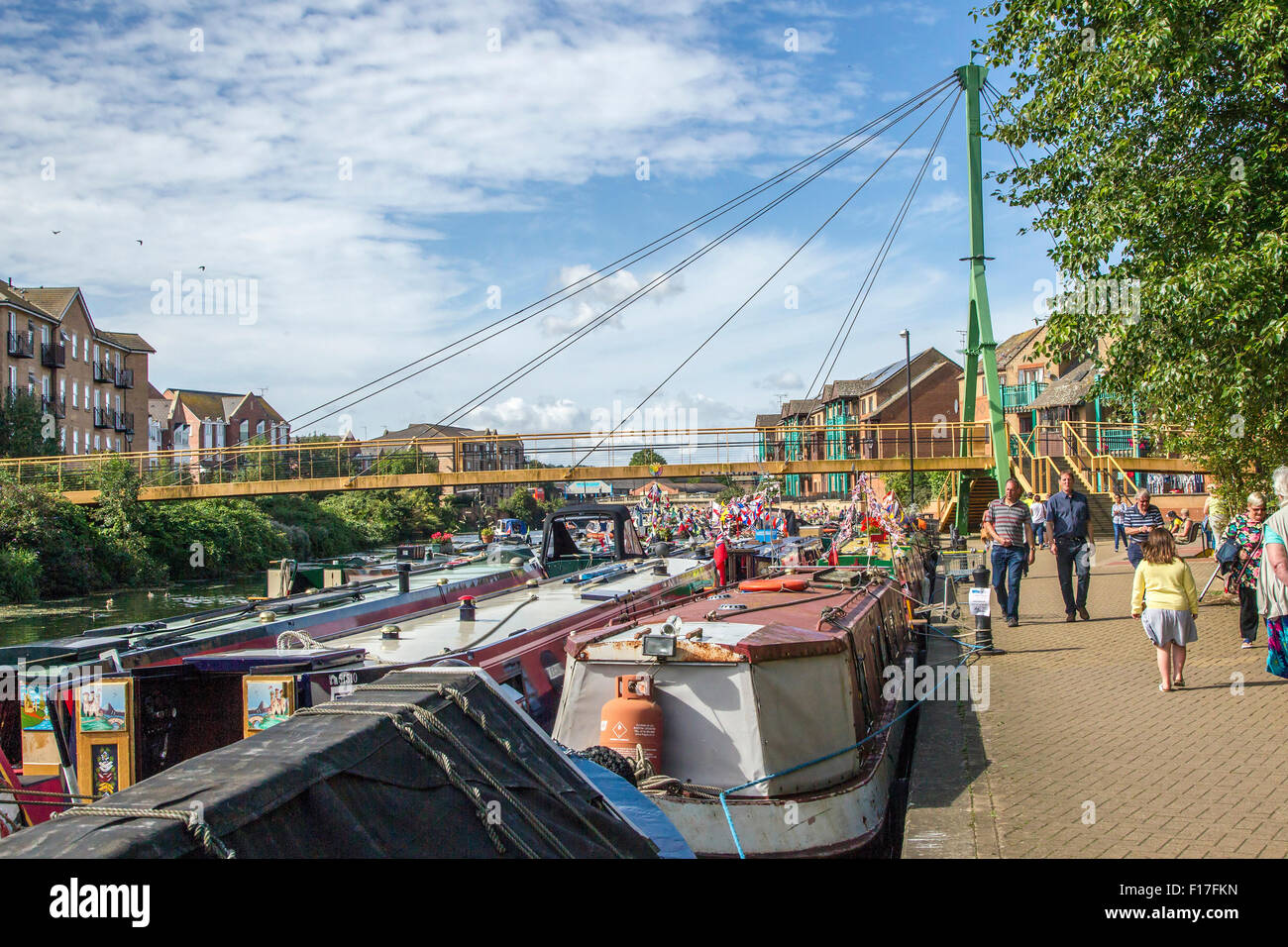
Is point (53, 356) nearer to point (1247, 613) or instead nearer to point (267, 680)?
point (267, 680)

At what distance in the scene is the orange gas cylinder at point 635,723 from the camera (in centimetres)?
616

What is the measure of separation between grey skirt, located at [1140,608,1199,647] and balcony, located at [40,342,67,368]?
53956 millimetres

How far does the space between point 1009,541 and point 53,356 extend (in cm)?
5141

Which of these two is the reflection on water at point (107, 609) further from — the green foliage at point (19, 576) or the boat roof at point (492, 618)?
the boat roof at point (492, 618)

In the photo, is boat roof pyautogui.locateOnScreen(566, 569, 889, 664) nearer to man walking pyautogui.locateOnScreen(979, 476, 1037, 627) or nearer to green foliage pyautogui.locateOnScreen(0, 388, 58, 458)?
man walking pyautogui.locateOnScreen(979, 476, 1037, 627)

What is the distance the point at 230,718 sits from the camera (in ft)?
21.6

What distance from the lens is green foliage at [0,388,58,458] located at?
42.3 meters

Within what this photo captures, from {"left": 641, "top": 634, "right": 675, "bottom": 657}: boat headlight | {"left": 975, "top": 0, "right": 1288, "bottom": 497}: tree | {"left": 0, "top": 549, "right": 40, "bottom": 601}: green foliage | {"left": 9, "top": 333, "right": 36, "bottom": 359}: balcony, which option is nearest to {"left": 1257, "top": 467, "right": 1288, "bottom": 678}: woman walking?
{"left": 975, "top": 0, "right": 1288, "bottom": 497}: tree

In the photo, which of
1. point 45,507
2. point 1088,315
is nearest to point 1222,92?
point 1088,315

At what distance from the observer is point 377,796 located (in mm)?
2824
